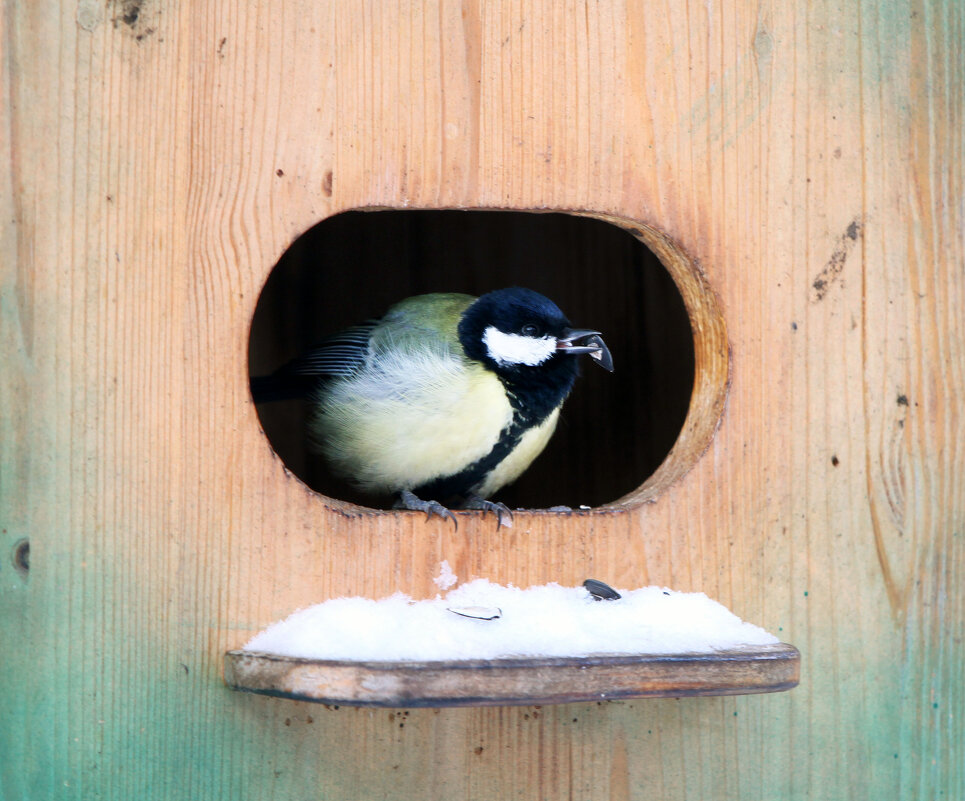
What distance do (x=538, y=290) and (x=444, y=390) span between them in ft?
2.54

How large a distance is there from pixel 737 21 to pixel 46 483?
1.23 metres

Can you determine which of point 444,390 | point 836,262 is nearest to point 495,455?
point 444,390

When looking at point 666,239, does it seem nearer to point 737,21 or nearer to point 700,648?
point 737,21

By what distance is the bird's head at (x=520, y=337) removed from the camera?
77.4 inches

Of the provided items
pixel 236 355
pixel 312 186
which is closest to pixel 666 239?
pixel 312 186

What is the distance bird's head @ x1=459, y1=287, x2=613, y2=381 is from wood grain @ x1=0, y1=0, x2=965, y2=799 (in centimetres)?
35

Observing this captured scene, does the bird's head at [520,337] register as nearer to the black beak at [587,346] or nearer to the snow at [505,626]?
the black beak at [587,346]

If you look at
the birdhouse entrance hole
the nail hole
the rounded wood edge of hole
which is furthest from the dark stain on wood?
the nail hole

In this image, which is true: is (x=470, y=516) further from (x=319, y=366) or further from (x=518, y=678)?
(x=319, y=366)

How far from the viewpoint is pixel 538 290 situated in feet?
8.54

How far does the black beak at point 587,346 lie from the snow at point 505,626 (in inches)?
17.1

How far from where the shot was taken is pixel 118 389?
1483 millimetres

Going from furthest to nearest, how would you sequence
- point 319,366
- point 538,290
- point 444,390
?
point 538,290
point 319,366
point 444,390

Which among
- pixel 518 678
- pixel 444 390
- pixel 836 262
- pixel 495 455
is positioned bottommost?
pixel 518 678
